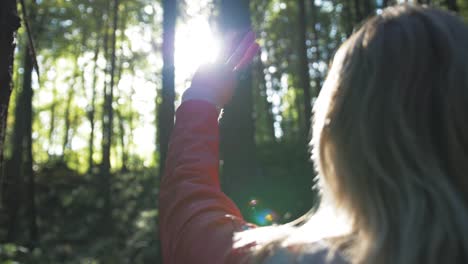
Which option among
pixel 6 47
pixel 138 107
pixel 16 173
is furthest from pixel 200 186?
pixel 138 107


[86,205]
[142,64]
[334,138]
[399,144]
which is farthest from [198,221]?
[142,64]

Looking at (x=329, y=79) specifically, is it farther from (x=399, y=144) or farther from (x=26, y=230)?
(x=26, y=230)

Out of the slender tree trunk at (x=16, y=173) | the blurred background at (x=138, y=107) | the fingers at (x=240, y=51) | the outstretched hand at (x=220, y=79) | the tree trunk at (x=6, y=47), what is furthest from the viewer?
the slender tree trunk at (x=16, y=173)

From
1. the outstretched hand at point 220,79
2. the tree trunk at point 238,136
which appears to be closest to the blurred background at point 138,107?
the tree trunk at point 238,136

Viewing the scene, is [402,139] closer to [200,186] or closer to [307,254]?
[307,254]

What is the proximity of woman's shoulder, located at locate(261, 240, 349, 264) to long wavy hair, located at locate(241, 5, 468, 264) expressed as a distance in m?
0.02

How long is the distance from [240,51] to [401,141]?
0.89m

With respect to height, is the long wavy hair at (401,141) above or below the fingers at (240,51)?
below

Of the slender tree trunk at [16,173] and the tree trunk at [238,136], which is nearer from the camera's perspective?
the tree trunk at [238,136]

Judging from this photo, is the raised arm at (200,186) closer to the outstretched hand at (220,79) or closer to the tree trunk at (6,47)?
the outstretched hand at (220,79)

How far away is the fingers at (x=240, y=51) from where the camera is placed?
1.90 m

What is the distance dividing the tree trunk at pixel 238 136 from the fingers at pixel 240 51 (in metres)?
5.57

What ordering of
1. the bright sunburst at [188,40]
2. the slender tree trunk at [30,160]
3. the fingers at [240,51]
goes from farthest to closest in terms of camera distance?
the slender tree trunk at [30,160], the bright sunburst at [188,40], the fingers at [240,51]

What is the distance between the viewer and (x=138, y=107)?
35906mm
